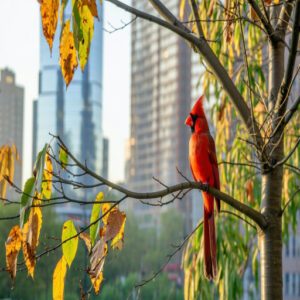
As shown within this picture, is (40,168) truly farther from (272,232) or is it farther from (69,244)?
(272,232)

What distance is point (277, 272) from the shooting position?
103cm

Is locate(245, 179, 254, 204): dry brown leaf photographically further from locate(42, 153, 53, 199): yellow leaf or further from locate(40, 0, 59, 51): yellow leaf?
locate(40, 0, 59, 51): yellow leaf

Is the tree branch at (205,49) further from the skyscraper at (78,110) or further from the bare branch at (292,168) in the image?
the skyscraper at (78,110)

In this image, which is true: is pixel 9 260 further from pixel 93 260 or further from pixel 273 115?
pixel 273 115

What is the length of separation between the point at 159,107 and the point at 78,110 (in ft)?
38.6

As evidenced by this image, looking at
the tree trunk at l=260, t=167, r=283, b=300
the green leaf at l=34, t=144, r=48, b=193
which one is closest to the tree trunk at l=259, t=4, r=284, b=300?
the tree trunk at l=260, t=167, r=283, b=300

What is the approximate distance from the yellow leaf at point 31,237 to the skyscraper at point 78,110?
236 cm

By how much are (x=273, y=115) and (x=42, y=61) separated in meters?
2.09

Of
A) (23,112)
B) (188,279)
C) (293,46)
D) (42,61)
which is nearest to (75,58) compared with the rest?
(293,46)

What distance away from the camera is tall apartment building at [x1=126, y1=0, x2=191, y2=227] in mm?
16703

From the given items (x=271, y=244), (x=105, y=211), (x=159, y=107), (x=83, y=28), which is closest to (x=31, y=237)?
(x=105, y=211)

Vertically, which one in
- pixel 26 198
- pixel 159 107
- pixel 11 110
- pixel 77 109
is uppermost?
pixel 159 107

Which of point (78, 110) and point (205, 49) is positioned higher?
point (78, 110)

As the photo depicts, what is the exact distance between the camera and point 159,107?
18516 millimetres
